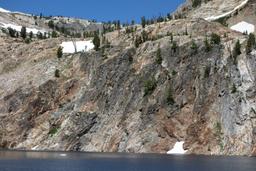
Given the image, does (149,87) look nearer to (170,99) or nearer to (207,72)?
(170,99)

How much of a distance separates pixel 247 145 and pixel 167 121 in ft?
74.5

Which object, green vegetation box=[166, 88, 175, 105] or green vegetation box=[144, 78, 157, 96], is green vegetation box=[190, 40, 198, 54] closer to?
green vegetation box=[144, 78, 157, 96]

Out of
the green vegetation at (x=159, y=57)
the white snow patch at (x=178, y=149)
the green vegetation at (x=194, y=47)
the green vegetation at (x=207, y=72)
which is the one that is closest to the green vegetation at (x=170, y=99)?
the green vegetation at (x=207, y=72)

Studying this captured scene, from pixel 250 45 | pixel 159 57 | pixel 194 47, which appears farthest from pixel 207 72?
pixel 159 57

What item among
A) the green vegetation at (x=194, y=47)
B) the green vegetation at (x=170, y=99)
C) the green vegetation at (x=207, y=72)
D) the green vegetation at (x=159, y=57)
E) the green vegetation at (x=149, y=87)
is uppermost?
the green vegetation at (x=194, y=47)

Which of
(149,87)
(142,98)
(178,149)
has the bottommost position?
(178,149)

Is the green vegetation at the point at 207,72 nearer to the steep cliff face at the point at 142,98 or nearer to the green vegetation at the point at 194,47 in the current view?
the steep cliff face at the point at 142,98

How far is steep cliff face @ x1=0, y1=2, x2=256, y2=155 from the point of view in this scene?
136250 millimetres

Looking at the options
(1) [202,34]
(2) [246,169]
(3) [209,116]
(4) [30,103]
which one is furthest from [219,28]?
(2) [246,169]

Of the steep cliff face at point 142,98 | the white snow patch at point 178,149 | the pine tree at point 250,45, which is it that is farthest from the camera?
the pine tree at point 250,45

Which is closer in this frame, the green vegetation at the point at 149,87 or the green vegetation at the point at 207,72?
the green vegetation at the point at 207,72

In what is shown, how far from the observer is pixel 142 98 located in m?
151

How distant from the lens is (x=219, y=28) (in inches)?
7234

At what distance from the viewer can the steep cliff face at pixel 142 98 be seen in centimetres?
13625
